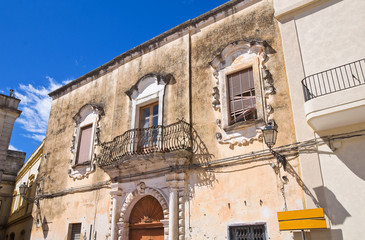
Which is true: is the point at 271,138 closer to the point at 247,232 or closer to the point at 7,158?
the point at 247,232

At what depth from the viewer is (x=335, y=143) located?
6434mm

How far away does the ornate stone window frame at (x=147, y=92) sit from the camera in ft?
32.9

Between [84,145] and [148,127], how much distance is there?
12.1ft

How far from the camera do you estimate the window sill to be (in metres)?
7.67

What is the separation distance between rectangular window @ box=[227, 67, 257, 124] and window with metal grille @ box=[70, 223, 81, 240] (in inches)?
252

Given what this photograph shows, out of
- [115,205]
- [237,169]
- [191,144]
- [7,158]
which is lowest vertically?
[115,205]

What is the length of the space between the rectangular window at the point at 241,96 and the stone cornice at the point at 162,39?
2.06 m

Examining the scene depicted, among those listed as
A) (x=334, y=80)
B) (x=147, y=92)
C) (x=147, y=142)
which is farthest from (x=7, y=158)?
(x=334, y=80)

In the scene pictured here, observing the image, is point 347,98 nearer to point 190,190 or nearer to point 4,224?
point 190,190

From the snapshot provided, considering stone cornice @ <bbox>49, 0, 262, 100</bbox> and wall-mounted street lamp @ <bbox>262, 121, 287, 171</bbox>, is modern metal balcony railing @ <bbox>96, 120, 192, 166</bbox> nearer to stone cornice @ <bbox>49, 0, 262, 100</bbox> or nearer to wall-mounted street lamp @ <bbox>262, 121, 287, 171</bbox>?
wall-mounted street lamp @ <bbox>262, 121, 287, 171</bbox>

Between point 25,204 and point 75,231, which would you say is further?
point 25,204

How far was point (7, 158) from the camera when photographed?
2261 centimetres

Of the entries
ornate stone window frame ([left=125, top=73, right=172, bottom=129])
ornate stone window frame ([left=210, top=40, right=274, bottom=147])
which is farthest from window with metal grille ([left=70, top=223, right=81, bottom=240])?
ornate stone window frame ([left=210, top=40, right=274, bottom=147])

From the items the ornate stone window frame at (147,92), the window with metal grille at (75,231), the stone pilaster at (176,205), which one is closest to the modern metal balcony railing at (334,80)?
the stone pilaster at (176,205)
